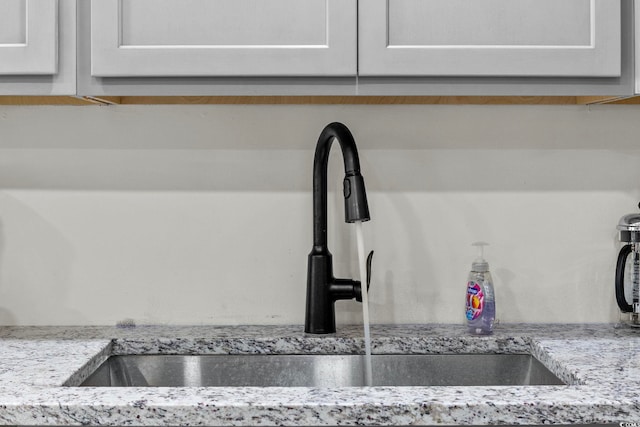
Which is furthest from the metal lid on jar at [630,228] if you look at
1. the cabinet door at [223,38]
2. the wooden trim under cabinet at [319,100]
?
the cabinet door at [223,38]

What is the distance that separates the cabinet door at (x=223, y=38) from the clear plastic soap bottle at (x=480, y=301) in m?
0.57

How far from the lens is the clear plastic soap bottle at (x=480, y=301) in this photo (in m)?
1.59

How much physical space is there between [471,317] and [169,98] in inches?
34.4

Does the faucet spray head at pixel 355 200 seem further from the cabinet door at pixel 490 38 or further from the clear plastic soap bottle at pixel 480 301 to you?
the clear plastic soap bottle at pixel 480 301

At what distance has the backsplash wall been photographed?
170 centimetres

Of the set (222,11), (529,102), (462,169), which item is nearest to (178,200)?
(222,11)

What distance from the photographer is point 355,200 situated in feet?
4.76

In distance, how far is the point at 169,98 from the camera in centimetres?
166

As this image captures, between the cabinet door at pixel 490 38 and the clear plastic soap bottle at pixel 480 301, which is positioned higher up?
the cabinet door at pixel 490 38

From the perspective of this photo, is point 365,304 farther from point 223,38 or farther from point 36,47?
point 36,47

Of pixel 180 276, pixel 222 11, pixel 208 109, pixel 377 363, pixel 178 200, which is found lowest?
pixel 377 363

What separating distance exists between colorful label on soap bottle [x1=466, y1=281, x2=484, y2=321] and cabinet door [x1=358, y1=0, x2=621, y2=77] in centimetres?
50

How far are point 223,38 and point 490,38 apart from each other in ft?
1.71

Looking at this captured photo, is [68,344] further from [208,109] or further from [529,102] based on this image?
[529,102]
